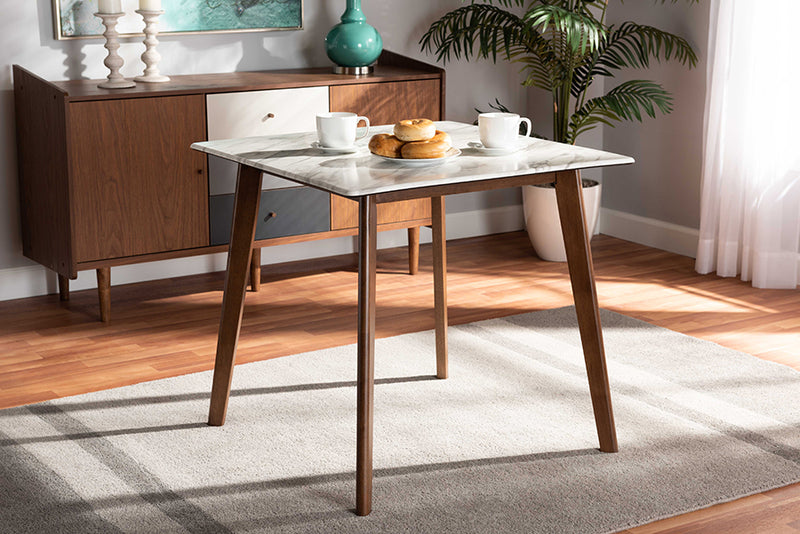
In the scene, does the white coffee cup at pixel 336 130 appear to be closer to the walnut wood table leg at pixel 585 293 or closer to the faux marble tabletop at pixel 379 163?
the faux marble tabletop at pixel 379 163

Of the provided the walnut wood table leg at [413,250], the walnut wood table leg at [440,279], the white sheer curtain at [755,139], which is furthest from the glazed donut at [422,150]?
the white sheer curtain at [755,139]

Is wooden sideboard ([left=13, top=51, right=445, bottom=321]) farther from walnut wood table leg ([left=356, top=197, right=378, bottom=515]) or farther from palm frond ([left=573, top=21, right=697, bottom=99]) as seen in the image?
walnut wood table leg ([left=356, top=197, right=378, bottom=515])

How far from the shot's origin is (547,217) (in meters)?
4.37

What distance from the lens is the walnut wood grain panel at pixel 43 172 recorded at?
11.2 ft

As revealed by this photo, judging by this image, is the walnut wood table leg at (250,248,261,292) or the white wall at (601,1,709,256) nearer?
the walnut wood table leg at (250,248,261,292)

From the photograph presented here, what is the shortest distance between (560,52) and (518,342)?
150cm

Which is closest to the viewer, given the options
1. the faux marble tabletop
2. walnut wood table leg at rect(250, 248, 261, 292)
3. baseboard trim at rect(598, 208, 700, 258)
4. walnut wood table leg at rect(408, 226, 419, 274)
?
the faux marble tabletop

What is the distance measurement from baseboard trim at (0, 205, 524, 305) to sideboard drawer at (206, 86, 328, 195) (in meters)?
0.56

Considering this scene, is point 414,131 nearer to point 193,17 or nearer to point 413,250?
point 413,250

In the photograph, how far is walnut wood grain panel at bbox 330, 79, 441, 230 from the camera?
3.90 meters

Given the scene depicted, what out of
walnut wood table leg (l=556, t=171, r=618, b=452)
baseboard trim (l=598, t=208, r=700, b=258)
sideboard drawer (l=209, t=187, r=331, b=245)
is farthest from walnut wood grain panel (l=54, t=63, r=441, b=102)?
walnut wood table leg (l=556, t=171, r=618, b=452)

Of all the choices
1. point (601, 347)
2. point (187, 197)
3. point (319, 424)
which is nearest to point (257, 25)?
point (187, 197)

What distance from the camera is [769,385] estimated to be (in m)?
2.95

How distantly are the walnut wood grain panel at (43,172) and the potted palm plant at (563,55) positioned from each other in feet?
5.48
